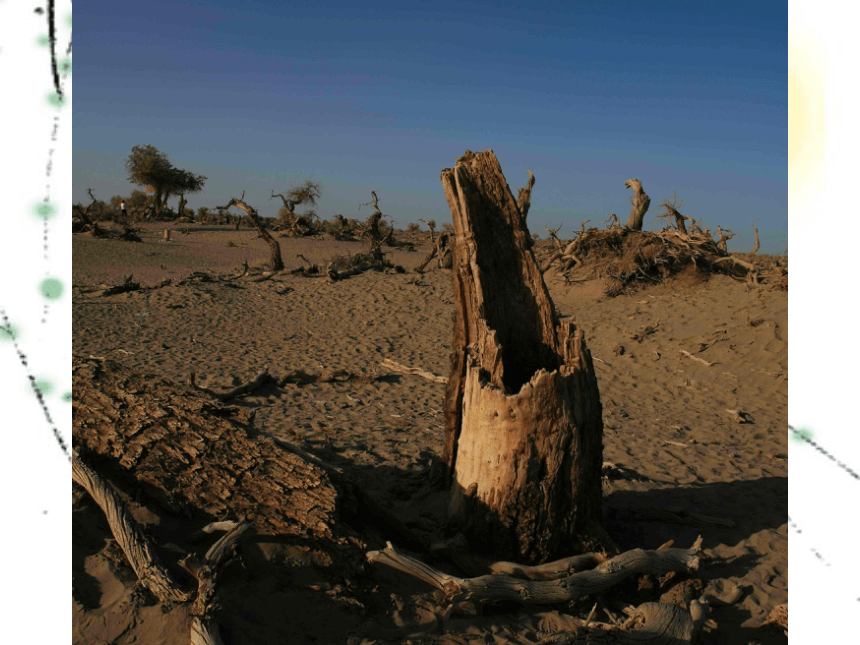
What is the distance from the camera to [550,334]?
10.8 feet

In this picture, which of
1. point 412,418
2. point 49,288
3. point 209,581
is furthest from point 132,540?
point 412,418

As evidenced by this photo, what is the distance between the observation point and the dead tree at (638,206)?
546 inches

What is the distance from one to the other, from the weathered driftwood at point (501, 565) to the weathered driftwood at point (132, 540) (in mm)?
1227

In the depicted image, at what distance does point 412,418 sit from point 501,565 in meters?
3.06

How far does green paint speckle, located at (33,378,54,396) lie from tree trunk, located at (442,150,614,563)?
2.09 meters

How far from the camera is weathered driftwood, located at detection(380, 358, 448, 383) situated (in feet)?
24.3

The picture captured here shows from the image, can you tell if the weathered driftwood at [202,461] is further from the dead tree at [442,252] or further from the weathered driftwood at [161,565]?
the dead tree at [442,252]

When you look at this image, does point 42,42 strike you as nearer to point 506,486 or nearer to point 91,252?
point 506,486

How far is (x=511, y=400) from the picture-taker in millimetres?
2818

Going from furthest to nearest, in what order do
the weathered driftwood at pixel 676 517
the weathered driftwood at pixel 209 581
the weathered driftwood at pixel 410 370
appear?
1. the weathered driftwood at pixel 410 370
2. the weathered driftwood at pixel 676 517
3. the weathered driftwood at pixel 209 581

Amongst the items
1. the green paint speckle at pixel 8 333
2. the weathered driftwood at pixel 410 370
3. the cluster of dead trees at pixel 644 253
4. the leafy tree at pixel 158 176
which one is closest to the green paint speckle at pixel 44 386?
the green paint speckle at pixel 8 333

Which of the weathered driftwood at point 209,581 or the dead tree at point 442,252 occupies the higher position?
the dead tree at point 442,252
